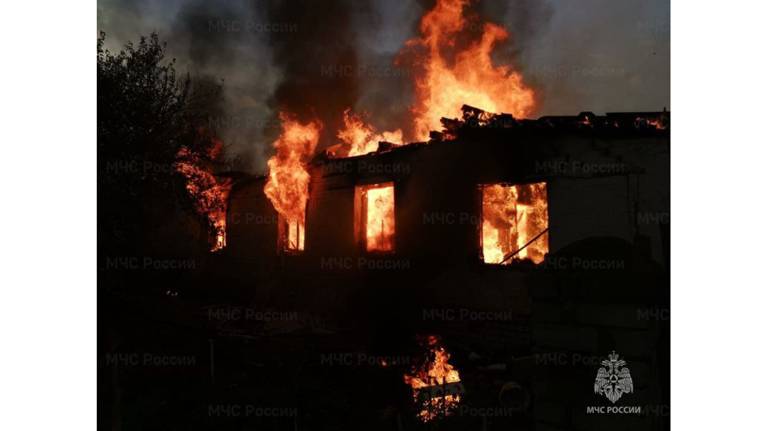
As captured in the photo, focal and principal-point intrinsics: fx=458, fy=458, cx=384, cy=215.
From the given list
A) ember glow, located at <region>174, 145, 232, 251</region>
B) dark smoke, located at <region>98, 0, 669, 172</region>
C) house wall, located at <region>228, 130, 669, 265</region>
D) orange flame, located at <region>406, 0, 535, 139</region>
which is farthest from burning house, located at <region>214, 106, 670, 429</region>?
ember glow, located at <region>174, 145, 232, 251</region>

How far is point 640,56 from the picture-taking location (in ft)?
25.5

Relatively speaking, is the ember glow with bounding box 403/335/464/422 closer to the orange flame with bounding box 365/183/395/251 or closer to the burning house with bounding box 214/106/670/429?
the burning house with bounding box 214/106/670/429

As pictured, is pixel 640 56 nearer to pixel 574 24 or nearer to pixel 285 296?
pixel 574 24

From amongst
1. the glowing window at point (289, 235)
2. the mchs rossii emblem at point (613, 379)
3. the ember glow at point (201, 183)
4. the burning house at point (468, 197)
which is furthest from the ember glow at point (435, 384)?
the ember glow at point (201, 183)

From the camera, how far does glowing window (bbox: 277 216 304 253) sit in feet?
51.7

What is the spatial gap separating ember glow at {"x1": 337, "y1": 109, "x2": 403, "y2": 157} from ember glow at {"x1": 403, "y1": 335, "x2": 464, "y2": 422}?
6.03 m

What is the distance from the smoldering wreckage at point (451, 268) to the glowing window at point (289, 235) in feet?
0.26

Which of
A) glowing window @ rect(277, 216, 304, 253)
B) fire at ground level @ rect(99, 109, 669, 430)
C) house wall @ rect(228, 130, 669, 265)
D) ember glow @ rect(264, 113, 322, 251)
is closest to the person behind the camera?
fire at ground level @ rect(99, 109, 669, 430)

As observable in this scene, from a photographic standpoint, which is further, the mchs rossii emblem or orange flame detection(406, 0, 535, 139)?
orange flame detection(406, 0, 535, 139)

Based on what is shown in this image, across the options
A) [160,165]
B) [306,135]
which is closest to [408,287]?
[306,135]

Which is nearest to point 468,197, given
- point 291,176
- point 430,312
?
point 430,312

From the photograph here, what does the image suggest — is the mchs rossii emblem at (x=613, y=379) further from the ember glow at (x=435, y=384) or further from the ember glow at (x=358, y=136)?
the ember glow at (x=358, y=136)

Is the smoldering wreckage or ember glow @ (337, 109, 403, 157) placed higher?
ember glow @ (337, 109, 403, 157)

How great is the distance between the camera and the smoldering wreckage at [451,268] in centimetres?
544
